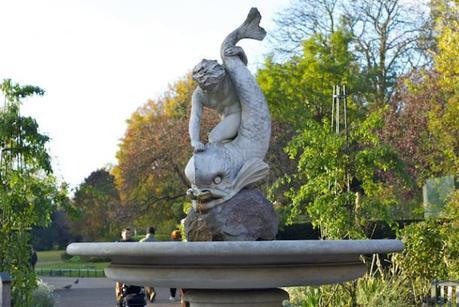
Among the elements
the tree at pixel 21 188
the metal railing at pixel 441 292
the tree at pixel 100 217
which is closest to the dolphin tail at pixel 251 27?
the metal railing at pixel 441 292

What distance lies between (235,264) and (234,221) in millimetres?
1605

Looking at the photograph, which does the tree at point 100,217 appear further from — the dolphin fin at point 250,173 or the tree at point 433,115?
the dolphin fin at point 250,173

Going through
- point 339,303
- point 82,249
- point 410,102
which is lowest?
point 339,303

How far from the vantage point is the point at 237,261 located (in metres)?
5.27

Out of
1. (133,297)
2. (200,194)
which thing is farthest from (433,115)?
A: (200,194)

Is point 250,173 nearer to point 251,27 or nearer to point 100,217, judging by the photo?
point 251,27

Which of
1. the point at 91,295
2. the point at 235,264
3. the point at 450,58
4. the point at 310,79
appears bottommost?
the point at 91,295

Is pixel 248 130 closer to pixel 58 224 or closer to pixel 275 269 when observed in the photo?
pixel 275 269

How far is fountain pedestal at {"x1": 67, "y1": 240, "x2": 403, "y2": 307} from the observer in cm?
506

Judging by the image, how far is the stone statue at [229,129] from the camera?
7.01 meters

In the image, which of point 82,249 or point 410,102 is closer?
point 82,249

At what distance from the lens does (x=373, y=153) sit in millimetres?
12977

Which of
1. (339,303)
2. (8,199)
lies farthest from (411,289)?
(8,199)

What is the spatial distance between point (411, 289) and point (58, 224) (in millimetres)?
49368
